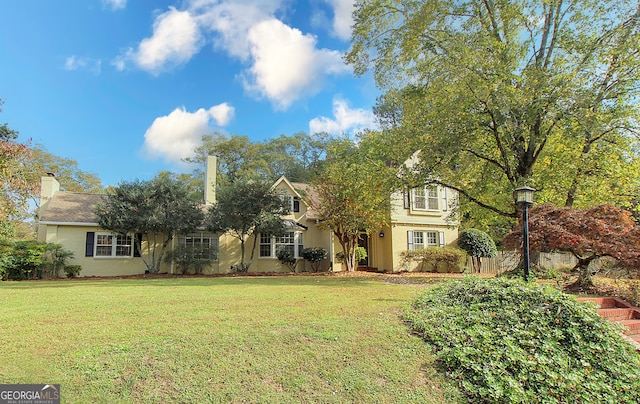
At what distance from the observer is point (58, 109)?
46.1 feet

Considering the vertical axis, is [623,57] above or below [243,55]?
below

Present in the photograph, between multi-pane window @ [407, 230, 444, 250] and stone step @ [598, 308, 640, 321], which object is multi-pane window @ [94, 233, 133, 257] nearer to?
multi-pane window @ [407, 230, 444, 250]

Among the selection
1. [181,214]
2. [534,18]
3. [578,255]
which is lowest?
[578,255]

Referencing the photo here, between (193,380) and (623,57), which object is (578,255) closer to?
(623,57)

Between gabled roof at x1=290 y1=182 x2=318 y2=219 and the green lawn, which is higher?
gabled roof at x1=290 y1=182 x2=318 y2=219

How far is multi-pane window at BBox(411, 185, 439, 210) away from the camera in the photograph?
20.1 metres

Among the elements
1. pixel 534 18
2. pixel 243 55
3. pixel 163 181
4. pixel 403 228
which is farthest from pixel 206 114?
pixel 534 18

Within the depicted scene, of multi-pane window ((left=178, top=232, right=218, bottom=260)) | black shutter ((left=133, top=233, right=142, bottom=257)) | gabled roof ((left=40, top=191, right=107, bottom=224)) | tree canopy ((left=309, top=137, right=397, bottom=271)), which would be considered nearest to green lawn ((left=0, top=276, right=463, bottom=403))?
tree canopy ((left=309, top=137, right=397, bottom=271))

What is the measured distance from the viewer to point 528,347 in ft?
16.1

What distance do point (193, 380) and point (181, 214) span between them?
547 inches

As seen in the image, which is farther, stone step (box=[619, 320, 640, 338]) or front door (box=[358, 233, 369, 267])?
front door (box=[358, 233, 369, 267])

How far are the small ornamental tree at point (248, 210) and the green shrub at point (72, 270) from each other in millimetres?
5921

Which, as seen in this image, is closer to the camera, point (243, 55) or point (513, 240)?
point (513, 240)

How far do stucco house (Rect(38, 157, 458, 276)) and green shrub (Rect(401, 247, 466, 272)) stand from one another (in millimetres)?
710
